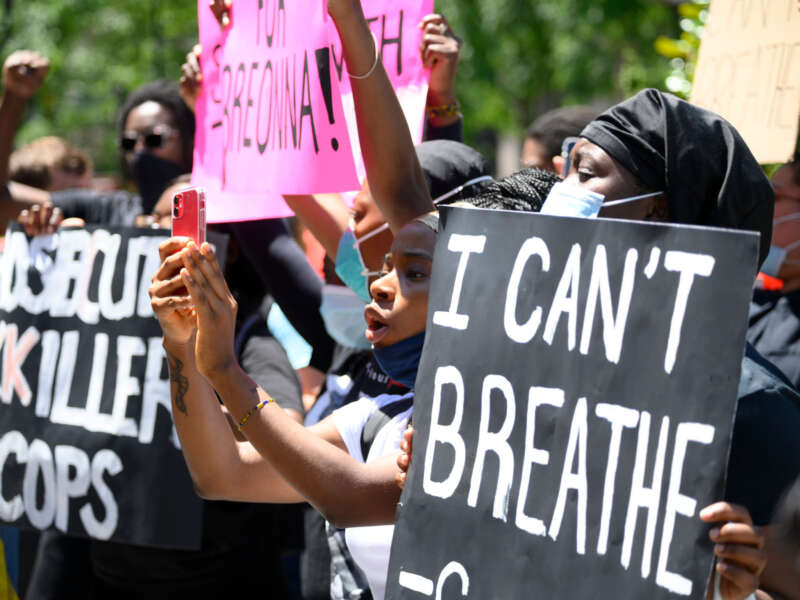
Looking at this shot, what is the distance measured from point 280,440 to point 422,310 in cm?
45

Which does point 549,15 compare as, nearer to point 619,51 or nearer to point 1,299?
point 619,51

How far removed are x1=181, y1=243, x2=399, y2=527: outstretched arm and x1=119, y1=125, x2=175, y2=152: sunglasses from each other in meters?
2.34

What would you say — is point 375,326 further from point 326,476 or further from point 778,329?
point 778,329

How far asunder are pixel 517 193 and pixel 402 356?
18.0 inches

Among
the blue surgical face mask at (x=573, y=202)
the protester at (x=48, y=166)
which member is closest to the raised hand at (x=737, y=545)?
the blue surgical face mask at (x=573, y=202)

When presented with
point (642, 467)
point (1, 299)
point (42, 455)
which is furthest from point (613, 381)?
point (1, 299)

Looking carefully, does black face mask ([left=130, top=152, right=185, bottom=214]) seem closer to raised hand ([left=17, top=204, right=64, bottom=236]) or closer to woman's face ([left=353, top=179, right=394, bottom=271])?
raised hand ([left=17, top=204, right=64, bottom=236])

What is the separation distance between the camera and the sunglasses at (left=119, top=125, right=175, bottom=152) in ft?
14.6

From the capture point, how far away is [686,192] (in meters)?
1.92

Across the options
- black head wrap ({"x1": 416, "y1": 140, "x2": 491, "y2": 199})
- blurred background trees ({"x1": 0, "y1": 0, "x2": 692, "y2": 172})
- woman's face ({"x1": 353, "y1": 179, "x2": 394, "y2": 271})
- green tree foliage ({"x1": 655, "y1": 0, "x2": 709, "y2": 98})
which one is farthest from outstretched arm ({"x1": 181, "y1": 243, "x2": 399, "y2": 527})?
blurred background trees ({"x1": 0, "y1": 0, "x2": 692, "y2": 172})

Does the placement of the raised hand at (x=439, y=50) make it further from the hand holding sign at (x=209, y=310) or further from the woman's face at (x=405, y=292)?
the hand holding sign at (x=209, y=310)

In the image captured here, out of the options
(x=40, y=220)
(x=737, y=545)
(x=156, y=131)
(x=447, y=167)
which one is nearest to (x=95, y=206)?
(x=156, y=131)

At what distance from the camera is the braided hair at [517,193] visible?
2492mm

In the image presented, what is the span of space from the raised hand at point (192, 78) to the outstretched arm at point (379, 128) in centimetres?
124
